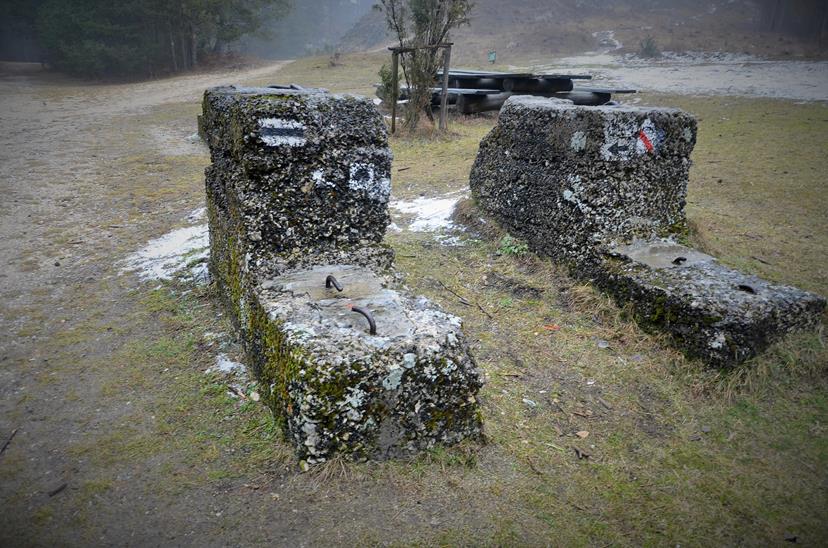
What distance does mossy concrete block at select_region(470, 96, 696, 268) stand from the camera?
438 centimetres

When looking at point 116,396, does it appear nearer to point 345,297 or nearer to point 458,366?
point 345,297

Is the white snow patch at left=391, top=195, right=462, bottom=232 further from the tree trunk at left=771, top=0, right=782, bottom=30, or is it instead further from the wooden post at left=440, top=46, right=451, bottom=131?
the tree trunk at left=771, top=0, right=782, bottom=30

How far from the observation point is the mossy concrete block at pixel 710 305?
340cm

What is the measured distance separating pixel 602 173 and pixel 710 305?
145 centimetres

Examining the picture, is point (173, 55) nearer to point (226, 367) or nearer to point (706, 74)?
point (706, 74)

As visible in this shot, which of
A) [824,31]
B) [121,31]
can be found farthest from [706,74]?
[121,31]

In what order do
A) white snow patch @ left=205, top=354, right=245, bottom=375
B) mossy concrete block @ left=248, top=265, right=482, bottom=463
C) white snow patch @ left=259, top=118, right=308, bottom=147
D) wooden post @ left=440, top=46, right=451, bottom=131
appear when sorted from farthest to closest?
1. wooden post @ left=440, top=46, right=451, bottom=131
2. white snow patch @ left=205, top=354, right=245, bottom=375
3. white snow patch @ left=259, top=118, right=308, bottom=147
4. mossy concrete block @ left=248, top=265, right=482, bottom=463

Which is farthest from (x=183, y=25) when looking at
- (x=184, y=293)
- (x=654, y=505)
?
(x=654, y=505)

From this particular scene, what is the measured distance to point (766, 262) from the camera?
486cm

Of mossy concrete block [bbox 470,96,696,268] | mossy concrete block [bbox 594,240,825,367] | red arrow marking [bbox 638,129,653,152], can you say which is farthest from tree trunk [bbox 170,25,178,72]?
mossy concrete block [bbox 594,240,825,367]

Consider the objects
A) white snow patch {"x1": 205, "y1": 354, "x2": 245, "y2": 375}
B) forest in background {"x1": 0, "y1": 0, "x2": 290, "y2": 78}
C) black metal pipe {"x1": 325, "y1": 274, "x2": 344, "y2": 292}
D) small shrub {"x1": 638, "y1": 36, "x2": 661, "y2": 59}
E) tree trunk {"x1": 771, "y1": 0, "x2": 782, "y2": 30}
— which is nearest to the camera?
black metal pipe {"x1": 325, "y1": 274, "x2": 344, "y2": 292}

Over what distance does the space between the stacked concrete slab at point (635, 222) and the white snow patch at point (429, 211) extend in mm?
990

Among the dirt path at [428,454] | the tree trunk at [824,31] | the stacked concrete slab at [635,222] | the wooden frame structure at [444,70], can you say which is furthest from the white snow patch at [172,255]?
the tree trunk at [824,31]

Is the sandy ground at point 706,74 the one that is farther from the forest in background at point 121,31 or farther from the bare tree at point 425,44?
the forest in background at point 121,31
